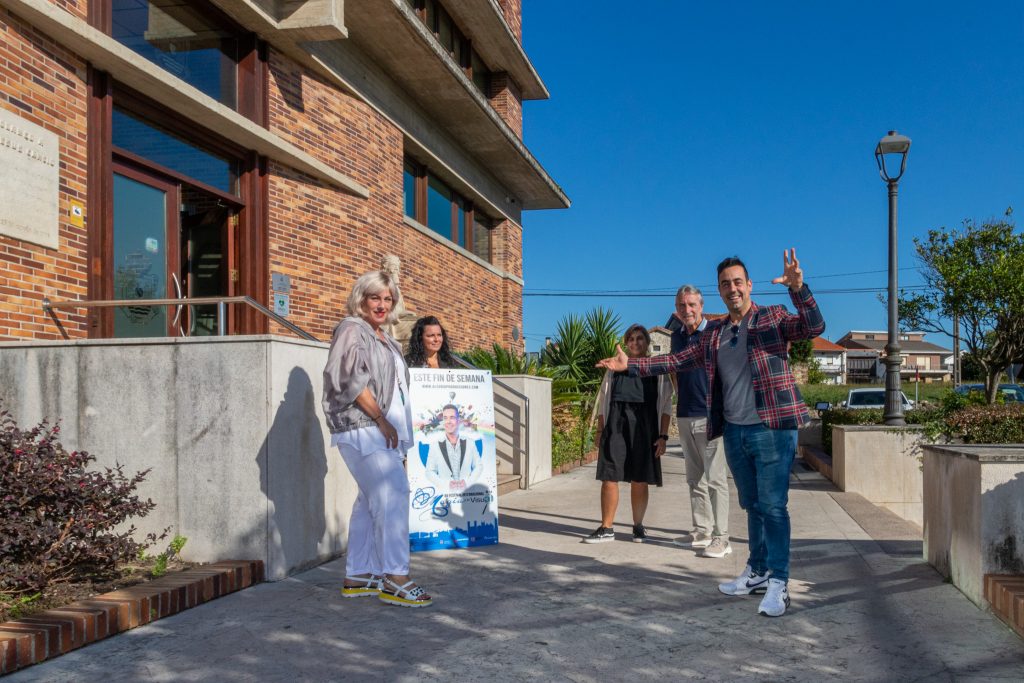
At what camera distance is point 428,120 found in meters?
15.4

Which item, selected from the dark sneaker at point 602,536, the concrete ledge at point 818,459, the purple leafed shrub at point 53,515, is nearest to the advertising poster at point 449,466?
the dark sneaker at point 602,536

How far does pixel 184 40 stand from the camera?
9031 millimetres

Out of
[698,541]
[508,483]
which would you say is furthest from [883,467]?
[698,541]

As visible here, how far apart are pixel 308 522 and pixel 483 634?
201 centimetres

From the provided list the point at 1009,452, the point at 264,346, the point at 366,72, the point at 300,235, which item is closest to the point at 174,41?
the point at 300,235

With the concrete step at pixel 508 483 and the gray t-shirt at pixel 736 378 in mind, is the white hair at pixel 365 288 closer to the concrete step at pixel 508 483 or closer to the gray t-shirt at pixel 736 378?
the gray t-shirt at pixel 736 378

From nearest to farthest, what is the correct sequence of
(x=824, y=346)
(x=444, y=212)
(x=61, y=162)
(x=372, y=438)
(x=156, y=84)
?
(x=372, y=438)
(x=61, y=162)
(x=156, y=84)
(x=444, y=212)
(x=824, y=346)

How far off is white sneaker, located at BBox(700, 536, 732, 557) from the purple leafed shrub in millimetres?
3816

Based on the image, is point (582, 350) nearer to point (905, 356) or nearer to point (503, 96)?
point (503, 96)

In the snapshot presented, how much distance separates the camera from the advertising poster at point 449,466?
6.75 m

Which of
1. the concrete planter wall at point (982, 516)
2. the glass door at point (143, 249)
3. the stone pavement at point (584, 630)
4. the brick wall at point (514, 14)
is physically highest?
the brick wall at point (514, 14)

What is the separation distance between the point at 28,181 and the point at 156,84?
187 centimetres

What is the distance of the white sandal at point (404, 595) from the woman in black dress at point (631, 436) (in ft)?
7.55

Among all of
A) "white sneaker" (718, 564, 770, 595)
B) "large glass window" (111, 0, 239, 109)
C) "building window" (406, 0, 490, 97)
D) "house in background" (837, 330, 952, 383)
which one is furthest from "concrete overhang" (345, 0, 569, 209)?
"house in background" (837, 330, 952, 383)
